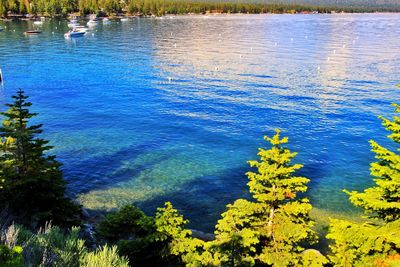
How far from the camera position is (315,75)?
7325cm

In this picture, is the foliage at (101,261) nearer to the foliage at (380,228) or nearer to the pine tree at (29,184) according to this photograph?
the pine tree at (29,184)

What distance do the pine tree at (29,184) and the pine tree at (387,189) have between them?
16291 mm

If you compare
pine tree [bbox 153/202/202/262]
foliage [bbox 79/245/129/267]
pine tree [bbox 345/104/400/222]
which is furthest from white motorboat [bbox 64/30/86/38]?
pine tree [bbox 345/104/400/222]

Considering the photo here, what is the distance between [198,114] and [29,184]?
33500mm

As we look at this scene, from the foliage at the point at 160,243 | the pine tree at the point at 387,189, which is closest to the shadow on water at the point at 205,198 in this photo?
the foliage at the point at 160,243

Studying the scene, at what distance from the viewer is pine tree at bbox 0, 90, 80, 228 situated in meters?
20.4

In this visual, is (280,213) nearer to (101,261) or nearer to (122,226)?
(122,226)

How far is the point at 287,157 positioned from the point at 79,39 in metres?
132

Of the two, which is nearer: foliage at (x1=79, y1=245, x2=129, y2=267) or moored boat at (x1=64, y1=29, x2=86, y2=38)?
foliage at (x1=79, y1=245, x2=129, y2=267)

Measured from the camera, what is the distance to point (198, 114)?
2056 inches

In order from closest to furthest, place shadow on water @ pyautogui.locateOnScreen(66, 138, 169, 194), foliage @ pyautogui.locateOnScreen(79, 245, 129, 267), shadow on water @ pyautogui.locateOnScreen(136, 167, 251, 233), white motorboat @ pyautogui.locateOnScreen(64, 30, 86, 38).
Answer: foliage @ pyautogui.locateOnScreen(79, 245, 129, 267)
shadow on water @ pyautogui.locateOnScreen(136, 167, 251, 233)
shadow on water @ pyautogui.locateOnScreen(66, 138, 169, 194)
white motorboat @ pyautogui.locateOnScreen(64, 30, 86, 38)

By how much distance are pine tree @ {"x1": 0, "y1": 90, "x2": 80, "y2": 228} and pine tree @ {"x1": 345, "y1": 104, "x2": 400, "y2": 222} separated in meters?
16.3

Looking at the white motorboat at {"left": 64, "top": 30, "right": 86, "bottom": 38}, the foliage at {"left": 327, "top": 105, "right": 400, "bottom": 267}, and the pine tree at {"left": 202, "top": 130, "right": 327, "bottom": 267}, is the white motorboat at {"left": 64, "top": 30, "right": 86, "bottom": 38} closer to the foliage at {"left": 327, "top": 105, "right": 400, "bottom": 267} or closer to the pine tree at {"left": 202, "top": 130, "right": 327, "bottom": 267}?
the pine tree at {"left": 202, "top": 130, "right": 327, "bottom": 267}

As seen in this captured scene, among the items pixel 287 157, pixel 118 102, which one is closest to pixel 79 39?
pixel 118 102
